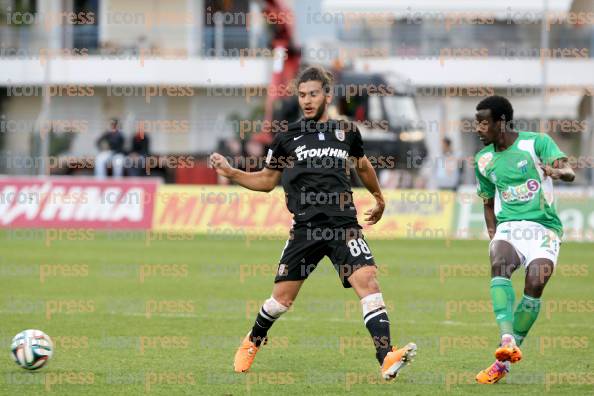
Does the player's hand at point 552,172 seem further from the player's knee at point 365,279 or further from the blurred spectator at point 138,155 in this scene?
the blurred spectator at point 138,155

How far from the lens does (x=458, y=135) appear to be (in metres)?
43.8

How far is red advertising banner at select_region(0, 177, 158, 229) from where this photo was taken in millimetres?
26875

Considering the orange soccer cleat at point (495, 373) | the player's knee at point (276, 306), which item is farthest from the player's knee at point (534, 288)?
the player's knee at point (276, 306)

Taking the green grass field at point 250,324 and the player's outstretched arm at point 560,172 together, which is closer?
the player's outstretched arm at point 560,172

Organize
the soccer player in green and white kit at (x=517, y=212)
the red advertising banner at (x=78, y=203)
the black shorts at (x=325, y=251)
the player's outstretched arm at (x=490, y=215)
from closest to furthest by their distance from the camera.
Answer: the black shorts at (x=325, y=251) < the soccer player in green and white kit at (x=517, y=212) < the player's outstretched arm at (x=490, y=215) < the red advertising banner at (x=78, y=203)

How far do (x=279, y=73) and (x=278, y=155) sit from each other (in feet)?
87.5

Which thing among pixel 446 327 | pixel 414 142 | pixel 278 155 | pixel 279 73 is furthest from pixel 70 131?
pixel 278 155

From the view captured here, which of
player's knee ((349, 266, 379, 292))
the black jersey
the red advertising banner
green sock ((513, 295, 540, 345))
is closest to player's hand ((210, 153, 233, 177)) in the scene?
the black jersey

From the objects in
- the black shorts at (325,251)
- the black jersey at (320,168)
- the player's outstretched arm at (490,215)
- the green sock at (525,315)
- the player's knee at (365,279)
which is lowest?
the green sock at (525,315)

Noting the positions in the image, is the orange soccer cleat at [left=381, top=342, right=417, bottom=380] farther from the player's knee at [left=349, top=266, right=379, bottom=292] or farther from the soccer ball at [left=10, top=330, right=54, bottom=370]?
the soccer ball at [left=10, top=330, right=54, bottom=370]

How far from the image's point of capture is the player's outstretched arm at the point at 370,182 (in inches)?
374

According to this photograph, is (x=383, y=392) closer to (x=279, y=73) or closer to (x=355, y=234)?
(x=355, y=234)

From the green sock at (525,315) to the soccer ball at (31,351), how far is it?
3818 millimetres

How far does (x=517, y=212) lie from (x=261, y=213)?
16.7 meters
